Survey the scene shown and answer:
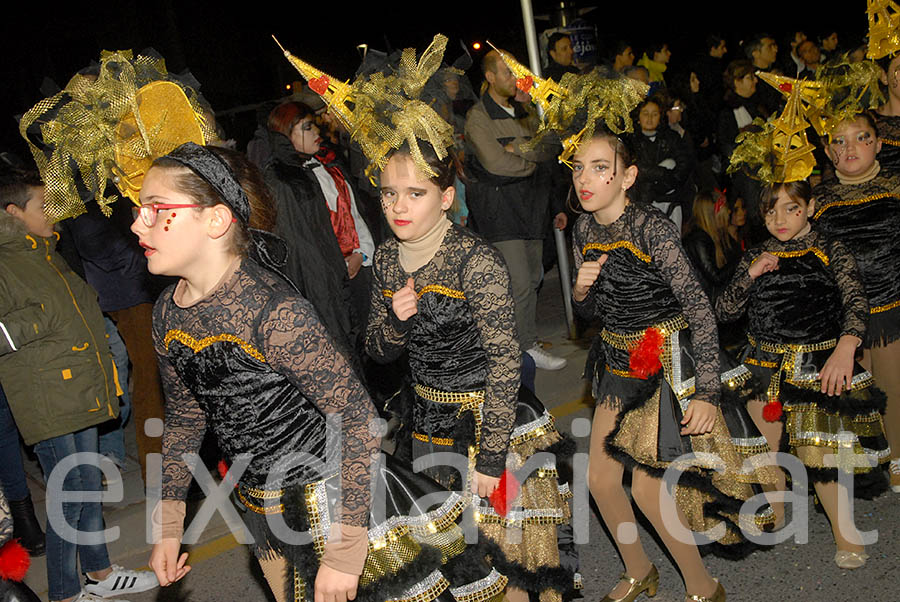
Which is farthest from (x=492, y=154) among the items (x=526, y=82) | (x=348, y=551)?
(x=348, y=551)

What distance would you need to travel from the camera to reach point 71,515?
3.99m

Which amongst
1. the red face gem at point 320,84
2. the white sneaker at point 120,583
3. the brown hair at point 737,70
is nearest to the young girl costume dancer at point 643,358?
the red face gem at point 320,84

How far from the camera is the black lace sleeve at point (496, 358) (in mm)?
3053

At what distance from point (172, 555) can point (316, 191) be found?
290 centimetres

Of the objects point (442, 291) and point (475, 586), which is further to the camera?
point (442, 291)

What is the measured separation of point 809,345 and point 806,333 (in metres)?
0.06

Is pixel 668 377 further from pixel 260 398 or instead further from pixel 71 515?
pixel 71 515

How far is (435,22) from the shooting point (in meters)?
18.1

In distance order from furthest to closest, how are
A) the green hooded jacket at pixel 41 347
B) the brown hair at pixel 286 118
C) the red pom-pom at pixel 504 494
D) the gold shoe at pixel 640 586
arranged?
the brown hair at pixel 286 118
the green hooded jacket at pixel 41 347
the gold shoe at pixel 640 586
the red pom-pom at pixel 504 494

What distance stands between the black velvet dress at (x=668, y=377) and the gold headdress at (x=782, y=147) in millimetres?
909

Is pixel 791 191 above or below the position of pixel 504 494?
above

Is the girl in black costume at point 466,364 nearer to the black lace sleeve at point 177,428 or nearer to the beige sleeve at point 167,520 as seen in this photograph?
the black lace sleeve at point 177,428

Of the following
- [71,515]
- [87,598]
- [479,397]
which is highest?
[479,397]

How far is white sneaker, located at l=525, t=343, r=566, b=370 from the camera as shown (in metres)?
6.99
